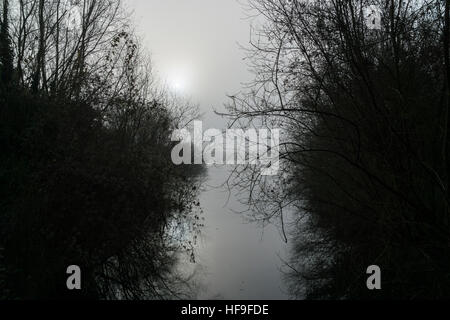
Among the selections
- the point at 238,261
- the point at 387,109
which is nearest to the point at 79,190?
the point at 238,261

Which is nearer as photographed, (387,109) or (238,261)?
(387,109)

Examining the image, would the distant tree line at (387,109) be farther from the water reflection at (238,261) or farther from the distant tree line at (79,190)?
the distant tree line at (79,190)

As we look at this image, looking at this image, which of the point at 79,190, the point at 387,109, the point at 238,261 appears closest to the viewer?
the point at 387,109

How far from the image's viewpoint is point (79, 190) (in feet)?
26.1

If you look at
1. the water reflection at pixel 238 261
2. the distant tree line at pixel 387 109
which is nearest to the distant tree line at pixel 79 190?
the water reflection at pixel 238 261

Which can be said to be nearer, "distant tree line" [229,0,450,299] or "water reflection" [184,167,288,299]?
A: "distant tree line" [229,0,450,299]

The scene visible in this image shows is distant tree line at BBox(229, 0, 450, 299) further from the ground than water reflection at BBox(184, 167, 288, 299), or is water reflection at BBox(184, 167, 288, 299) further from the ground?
distant tree line at BBox(229, 0, 450, 299)

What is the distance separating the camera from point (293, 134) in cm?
742

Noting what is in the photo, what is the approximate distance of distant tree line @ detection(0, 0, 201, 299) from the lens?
255 inches

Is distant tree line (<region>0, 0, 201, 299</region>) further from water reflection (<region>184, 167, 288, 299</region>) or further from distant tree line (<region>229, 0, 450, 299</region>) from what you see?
distant tree line (<region>229, 0, 450, 299</region>)

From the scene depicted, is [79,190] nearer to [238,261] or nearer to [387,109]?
[238,261]

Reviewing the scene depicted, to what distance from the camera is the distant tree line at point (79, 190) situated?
648 cm

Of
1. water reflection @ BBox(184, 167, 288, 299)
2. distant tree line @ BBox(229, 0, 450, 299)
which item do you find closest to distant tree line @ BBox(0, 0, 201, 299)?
water reflection @ BBox(184, 167, 288, 299)

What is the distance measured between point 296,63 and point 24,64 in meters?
9.41
